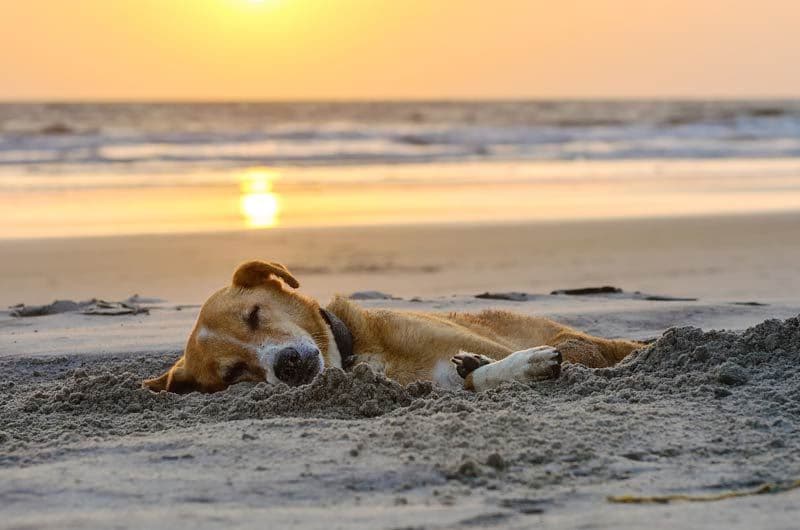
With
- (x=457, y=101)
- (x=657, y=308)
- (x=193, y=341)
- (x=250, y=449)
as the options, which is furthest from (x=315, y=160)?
(x=457, y=101)

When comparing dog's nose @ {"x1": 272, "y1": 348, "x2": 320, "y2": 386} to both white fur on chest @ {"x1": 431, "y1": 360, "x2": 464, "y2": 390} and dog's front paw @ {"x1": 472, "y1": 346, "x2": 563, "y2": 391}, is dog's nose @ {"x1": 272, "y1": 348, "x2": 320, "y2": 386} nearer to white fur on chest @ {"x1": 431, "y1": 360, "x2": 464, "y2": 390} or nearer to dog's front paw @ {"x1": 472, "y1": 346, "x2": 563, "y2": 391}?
white fur on chest @ {"x1": 431, "y1": 360, "x2": 464, "y2": 390}

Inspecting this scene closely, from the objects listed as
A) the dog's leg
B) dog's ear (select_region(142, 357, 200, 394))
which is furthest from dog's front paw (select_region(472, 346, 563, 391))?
dog's ear (select_region(142, 357, 200, 394))

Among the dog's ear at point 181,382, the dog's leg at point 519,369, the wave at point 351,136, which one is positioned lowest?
the dog's ear at point 181,382

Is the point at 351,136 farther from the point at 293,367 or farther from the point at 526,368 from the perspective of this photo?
the point at 526,368

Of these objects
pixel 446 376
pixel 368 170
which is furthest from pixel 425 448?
pixel 368 170

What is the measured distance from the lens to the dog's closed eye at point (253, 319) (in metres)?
4.98

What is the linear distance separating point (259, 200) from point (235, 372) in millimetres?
10462

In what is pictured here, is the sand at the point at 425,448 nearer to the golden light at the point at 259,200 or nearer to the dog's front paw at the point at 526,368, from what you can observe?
the dog's front paw at the point at 526,368

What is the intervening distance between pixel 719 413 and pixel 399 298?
14.4 feet

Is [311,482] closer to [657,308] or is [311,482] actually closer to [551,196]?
[657,308]

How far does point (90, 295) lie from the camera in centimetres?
888

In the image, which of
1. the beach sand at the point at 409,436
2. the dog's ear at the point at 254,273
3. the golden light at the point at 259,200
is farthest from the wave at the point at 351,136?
the dog's ear at the point at 254,273

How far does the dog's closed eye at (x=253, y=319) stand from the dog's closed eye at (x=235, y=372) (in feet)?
0.58

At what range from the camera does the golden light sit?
12.9m
